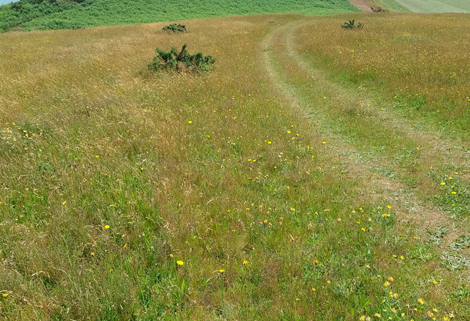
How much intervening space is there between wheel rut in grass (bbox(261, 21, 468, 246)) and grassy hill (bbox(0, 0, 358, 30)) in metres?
38.2

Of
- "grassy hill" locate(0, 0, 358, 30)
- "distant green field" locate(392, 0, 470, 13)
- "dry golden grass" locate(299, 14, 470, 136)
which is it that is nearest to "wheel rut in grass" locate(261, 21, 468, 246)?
"dry golden grass" locate(299, 14, 470, 136)

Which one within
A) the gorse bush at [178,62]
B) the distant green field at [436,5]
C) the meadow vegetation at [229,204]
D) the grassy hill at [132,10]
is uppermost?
the distant green field at [436,5]

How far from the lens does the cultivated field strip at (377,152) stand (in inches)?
191

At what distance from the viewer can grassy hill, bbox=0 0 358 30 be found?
44156mm

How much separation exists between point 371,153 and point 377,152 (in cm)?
17

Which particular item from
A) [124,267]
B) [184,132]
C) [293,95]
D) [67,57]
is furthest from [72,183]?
[67,57]

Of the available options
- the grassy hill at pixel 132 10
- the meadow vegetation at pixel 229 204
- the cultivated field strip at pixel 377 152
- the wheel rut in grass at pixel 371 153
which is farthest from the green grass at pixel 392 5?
the meadow vegetation at pixel 229 204

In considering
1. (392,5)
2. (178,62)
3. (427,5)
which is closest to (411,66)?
(178,62)

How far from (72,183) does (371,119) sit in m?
8.64

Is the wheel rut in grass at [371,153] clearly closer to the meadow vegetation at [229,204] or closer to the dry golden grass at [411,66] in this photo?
the meadow vegetation at [229,204]

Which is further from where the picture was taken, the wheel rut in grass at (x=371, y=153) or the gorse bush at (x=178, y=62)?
the gorse bush at (x=178, y=62)

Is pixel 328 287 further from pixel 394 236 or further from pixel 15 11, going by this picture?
pixel 15 11

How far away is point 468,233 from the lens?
4.16 meters

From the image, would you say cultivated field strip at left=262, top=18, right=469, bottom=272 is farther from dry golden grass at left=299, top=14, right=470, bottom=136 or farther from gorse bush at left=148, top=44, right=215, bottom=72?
gorse bush at left=148, top=44, right=215, bottom=72
